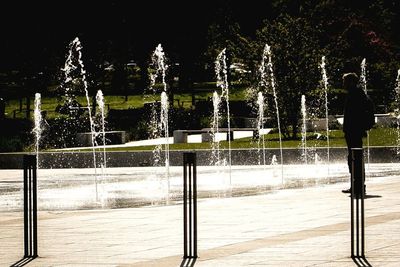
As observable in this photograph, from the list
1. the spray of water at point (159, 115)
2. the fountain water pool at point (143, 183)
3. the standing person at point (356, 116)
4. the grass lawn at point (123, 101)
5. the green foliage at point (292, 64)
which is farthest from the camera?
the grass lawn at point (123, 101)

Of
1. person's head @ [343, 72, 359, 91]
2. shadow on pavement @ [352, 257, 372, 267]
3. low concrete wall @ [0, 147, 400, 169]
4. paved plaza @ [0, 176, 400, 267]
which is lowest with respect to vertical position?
shadow on pavement @ [352, 257, 372, 267]

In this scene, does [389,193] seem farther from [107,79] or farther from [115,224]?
[107,79]

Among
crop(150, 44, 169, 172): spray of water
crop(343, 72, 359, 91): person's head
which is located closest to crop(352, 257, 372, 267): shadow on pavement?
crop(343, 72, 359, 91): person's head

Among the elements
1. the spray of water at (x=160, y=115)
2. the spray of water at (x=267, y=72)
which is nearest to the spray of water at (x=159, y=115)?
the spray of water at (x=160, y=115)

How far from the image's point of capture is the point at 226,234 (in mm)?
12406

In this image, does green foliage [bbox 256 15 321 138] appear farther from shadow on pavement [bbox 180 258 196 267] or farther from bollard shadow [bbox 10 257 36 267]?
shadow on pavement [bbox 180 258 196 267]

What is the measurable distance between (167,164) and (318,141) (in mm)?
9830

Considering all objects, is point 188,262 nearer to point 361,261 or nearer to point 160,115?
point 361,261

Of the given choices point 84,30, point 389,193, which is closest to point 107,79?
point 84,30

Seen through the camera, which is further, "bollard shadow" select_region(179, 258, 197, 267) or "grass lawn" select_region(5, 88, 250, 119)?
"grass lawn" select_region(5, 88, 250, 119)

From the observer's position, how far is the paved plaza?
10.4 m

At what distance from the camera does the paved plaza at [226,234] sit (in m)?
10.4

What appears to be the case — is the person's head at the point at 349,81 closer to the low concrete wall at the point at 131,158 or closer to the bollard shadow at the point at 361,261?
the bollard shadow at the point at 361,261

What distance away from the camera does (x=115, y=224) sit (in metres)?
13.8
